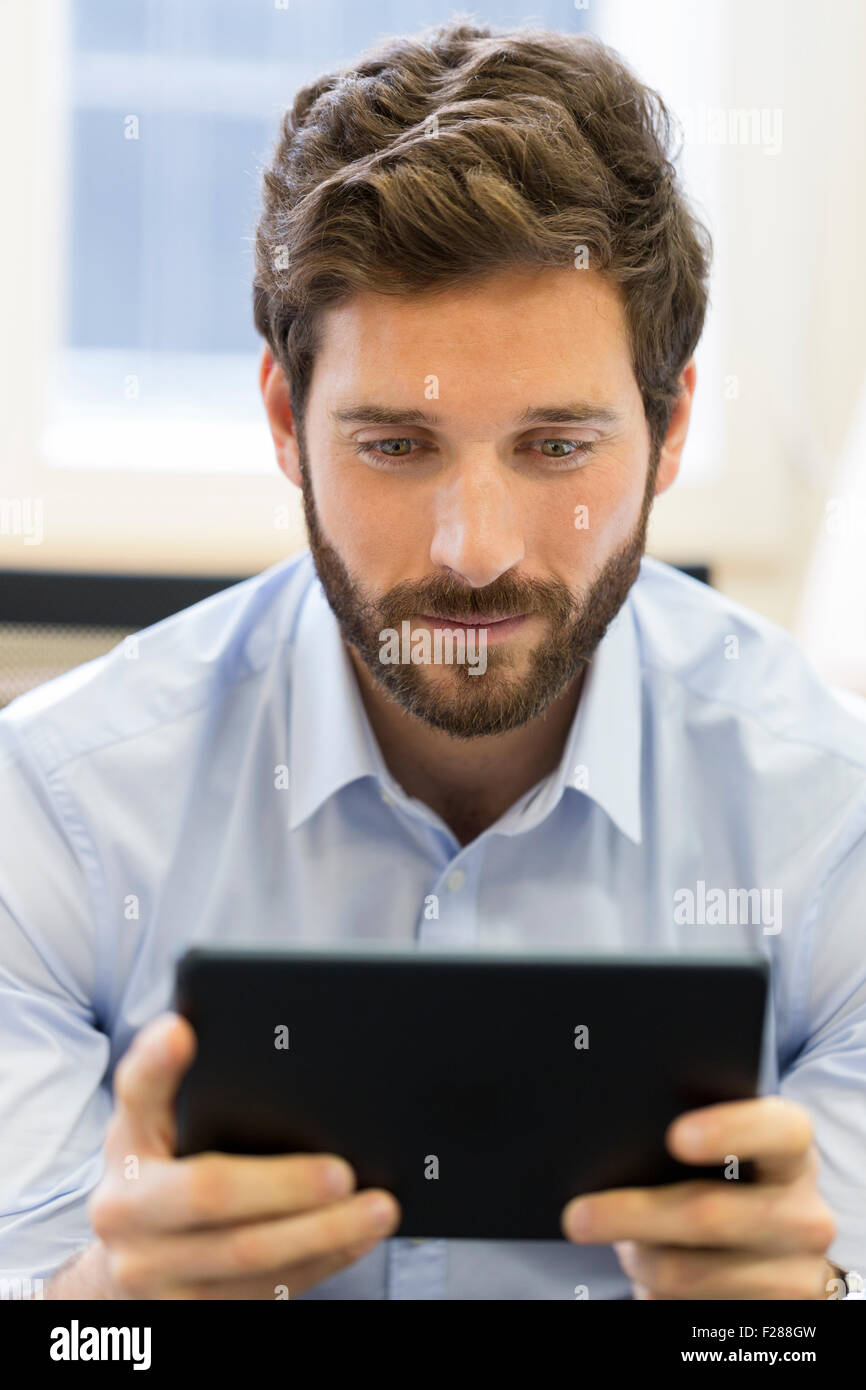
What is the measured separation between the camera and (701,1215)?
2.30 feet

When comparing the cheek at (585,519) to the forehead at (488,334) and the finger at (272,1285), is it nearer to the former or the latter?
the forehead at (488,334)

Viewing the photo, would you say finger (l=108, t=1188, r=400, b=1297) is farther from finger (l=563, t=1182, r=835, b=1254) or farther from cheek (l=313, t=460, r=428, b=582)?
cheek (l=313, t=460, r=428, b=582)

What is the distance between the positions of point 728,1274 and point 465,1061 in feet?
0.69

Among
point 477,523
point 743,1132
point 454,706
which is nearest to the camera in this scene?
point 743,1132

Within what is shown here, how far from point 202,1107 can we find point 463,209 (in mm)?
630

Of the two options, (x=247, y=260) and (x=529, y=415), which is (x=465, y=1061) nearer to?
(x=529, y=415)

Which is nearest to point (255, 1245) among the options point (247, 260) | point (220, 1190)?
point (220, 1190)

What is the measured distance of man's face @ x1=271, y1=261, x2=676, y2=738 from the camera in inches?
36.2

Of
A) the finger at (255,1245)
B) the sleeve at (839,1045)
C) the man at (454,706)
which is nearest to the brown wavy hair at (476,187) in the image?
the man at (454,706)

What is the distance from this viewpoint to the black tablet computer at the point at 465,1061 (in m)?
0.66

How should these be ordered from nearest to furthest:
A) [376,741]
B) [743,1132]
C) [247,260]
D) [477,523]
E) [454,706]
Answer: [743,1132] → [477,523] → [454,706] → [376,741] → [247,260]
